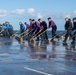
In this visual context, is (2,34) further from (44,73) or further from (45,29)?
(44,73)

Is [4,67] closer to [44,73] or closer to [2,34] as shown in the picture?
[44,73]

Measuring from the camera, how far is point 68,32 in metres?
A: 27.4

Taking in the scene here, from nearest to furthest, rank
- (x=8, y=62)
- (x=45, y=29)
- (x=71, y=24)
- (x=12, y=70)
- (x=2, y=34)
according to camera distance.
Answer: (x=12, y=70) → (x=8, y=62) → (x=71, y=24) → (x=45, y=29) → (x=2, y=34)

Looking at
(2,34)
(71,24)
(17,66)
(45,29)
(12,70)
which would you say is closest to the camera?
(12,70)

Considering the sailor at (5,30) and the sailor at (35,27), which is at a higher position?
the sailor at (35,27)

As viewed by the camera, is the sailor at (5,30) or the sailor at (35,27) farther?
the sailor at (5,30)

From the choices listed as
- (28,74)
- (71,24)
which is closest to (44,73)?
(28,74)

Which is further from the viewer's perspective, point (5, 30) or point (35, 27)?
point (5, 30)

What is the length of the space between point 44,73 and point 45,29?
1852 cm

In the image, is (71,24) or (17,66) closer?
(17,66)

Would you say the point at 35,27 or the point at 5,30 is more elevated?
the point at 35,27

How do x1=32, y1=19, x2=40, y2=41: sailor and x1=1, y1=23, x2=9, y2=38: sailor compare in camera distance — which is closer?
x1=32, y1=19, x2=40, y2=41: sailor

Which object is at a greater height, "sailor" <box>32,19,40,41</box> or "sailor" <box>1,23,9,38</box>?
"sailor" <box>32,19,40,41</box>

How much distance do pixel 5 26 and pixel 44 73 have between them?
31078 mm
